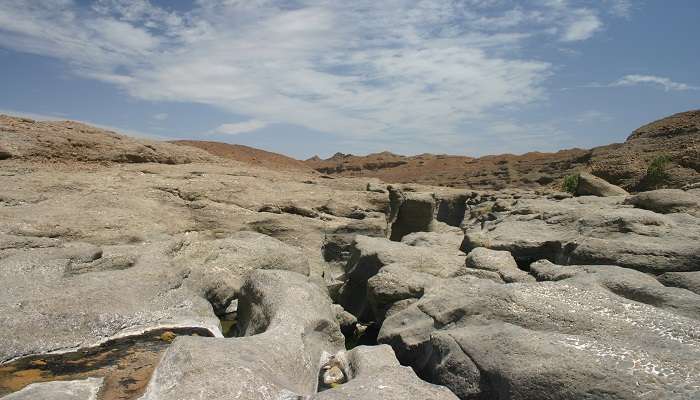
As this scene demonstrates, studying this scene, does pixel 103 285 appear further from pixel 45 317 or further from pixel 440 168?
pixel 440 168

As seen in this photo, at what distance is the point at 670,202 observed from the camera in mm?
10664

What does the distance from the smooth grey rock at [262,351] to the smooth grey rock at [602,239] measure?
4213 mm

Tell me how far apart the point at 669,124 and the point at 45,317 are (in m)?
31.6

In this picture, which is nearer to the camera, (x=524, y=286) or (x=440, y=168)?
(x=524, y=286)

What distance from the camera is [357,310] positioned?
8.79 metres

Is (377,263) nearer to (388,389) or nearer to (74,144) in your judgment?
(388,389)

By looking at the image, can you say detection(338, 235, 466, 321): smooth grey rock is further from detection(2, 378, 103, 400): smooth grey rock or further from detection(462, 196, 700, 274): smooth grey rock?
detection(2, 378, 103, 400): smooth grey rock

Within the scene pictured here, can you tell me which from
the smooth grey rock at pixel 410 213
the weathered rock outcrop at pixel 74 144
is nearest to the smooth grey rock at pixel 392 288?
the smooth grey rock at pixel 410 213

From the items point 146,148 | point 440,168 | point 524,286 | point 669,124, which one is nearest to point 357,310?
point 524,286

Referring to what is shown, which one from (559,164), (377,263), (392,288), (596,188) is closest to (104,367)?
(392,288)

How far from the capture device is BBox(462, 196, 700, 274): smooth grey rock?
7.23 m

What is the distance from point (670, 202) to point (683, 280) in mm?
4982

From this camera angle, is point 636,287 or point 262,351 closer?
point 262,351

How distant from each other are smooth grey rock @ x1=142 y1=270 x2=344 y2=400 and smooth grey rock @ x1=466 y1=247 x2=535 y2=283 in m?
2.53
